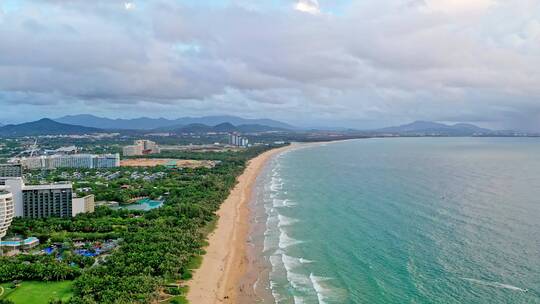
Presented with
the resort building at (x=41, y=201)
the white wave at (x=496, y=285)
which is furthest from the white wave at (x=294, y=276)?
the resort building at (x=41, y=201)

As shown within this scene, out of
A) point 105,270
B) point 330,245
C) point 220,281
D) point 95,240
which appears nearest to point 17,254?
point 95,240

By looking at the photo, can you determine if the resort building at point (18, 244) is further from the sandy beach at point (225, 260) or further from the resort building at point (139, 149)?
the resort building at point (139, 149)

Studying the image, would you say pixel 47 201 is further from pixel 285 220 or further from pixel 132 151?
pixel 132 151

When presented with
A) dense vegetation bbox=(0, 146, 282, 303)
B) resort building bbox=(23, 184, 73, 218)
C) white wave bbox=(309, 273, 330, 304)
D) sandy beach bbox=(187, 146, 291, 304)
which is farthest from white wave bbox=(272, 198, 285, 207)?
white wave bbox=(309, 273, 330, 304)

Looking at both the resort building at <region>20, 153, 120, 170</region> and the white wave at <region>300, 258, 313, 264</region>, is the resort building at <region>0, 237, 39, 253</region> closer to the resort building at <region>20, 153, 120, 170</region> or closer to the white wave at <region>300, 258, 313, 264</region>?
the white wave at <region>300, 258, 313, 264</region>

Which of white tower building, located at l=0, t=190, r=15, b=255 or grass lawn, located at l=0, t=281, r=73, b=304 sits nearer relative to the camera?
grass lawn, located at l=0, t=281, r=73, b=304
